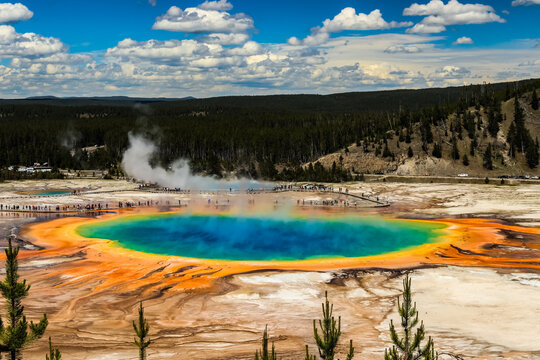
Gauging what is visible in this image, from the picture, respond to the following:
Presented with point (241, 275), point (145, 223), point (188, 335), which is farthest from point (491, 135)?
point (188, 335)

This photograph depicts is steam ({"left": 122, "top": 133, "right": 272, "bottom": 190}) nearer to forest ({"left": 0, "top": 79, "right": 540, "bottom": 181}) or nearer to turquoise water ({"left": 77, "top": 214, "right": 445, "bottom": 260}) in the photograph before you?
forest ({"left": 0, "top": 79, "right": 540, "bottom": 181})

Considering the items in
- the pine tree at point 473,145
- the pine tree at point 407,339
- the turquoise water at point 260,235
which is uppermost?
the pine tree at point 473,145

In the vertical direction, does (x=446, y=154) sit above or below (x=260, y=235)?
above

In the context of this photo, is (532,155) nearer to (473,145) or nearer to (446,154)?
(473,145)

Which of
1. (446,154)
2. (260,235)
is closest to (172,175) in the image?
(260,235)

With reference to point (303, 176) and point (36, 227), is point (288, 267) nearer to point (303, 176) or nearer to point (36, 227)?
point (36, 227)

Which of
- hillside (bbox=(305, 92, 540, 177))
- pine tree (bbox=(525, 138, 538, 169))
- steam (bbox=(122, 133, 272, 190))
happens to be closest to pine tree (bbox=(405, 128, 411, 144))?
hillside (bbox=(305, 92, 540, 177))

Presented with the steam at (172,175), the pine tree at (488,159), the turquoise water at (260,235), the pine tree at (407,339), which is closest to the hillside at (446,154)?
the pine tree at (488,159)

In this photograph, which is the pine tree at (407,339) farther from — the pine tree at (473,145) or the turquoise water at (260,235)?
the pine tree at (473,145)
